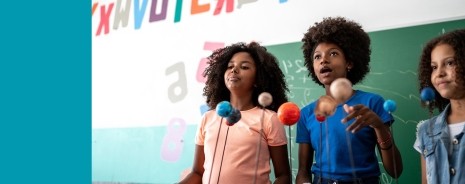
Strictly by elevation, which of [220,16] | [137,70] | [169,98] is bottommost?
[169,98]

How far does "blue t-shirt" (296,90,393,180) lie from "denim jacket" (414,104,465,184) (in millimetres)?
109

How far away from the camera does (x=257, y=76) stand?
4.85 ft

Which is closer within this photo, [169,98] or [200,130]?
[200,130]

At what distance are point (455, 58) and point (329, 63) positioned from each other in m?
0.35

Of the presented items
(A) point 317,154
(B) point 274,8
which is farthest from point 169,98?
(A) point 317,154

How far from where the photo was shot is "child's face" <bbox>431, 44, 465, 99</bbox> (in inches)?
42.0

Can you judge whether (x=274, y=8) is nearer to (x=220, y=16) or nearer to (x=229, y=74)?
(x=220, y=16)

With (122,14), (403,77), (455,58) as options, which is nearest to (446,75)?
(455,58)

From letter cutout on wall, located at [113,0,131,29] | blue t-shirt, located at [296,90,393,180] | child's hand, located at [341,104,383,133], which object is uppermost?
letter cutout on wall, located at [113,0,131,29]

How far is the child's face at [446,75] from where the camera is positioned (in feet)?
3.50

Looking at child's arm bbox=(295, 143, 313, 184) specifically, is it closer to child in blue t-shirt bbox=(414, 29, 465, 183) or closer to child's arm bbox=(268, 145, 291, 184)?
child's arm bbox=(268, 145, 291, 184)

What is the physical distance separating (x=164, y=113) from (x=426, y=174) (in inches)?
53.3

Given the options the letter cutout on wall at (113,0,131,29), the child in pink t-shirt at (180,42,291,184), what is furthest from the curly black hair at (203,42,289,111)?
the letter cutout on wall at (113,0,131,29)

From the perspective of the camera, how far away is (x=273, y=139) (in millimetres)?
1354
